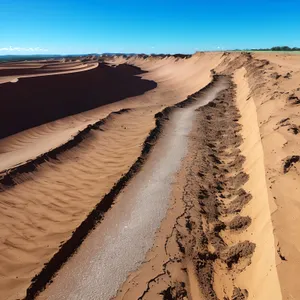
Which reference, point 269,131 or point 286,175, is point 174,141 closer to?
point 269,131

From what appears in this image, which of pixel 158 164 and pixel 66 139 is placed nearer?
pixel 158 164

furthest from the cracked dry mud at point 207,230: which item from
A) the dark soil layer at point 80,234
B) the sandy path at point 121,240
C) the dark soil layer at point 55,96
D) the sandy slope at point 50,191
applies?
the dark soil layer at point 55,96

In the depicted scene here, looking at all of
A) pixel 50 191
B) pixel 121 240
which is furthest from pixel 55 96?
pixel 121 240

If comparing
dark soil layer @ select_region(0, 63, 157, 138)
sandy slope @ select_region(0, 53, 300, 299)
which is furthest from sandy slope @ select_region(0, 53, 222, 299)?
dark soil layer @ select_region(0, 63, 157, 138)

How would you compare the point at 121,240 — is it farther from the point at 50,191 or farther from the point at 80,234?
the point at 50,191

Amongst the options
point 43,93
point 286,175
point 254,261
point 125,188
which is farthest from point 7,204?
point 43,93

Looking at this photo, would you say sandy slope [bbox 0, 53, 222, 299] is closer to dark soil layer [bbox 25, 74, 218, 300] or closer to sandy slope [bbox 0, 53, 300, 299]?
sandy slope [bbox 0, 53, 300, 299]

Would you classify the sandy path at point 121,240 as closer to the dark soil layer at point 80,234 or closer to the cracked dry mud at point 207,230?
the dark soil layer at point 80,234
